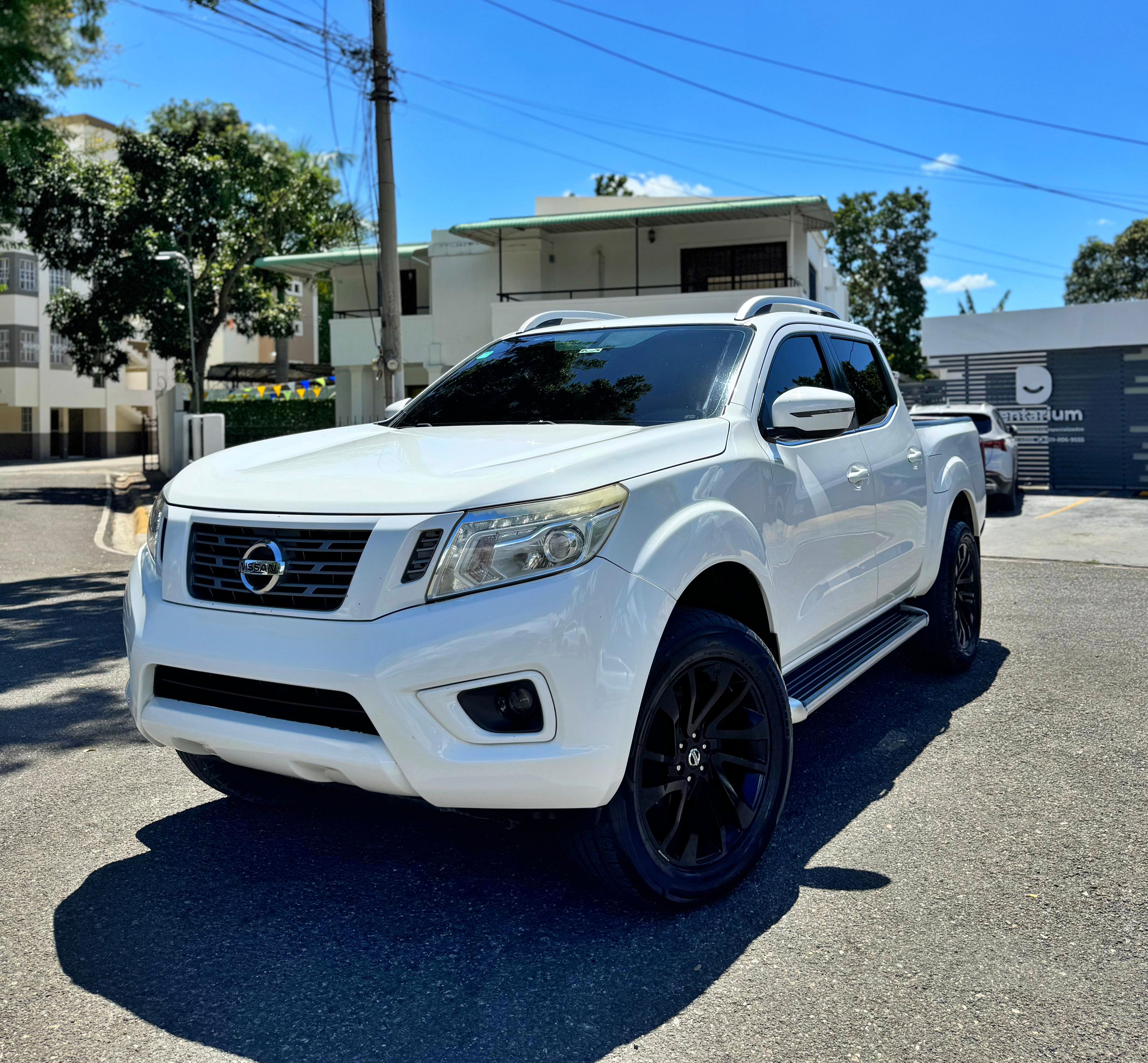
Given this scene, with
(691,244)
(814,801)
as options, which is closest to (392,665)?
(814,801)

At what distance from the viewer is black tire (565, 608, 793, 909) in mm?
3057

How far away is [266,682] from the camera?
3031 mm

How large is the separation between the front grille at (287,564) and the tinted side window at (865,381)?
2859 mm

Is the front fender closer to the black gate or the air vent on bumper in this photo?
the air vent on bumper

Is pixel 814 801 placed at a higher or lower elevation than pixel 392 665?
lower

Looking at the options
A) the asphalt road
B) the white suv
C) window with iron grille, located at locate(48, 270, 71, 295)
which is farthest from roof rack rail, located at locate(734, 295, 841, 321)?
window with iron grille, located at locate(48, 270, 71, 295)

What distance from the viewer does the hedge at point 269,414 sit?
32188mm

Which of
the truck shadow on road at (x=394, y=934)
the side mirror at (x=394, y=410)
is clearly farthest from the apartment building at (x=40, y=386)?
the truck shadow on road at (x=394, y=934)

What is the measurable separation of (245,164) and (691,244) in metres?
12.3

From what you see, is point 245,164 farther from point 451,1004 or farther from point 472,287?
point 451,1004

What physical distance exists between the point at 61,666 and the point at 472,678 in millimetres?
4728

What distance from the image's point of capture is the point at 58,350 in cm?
5166

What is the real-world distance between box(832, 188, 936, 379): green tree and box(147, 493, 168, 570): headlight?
51767 millimetres

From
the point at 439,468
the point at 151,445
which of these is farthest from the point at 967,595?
the point at 151,445
